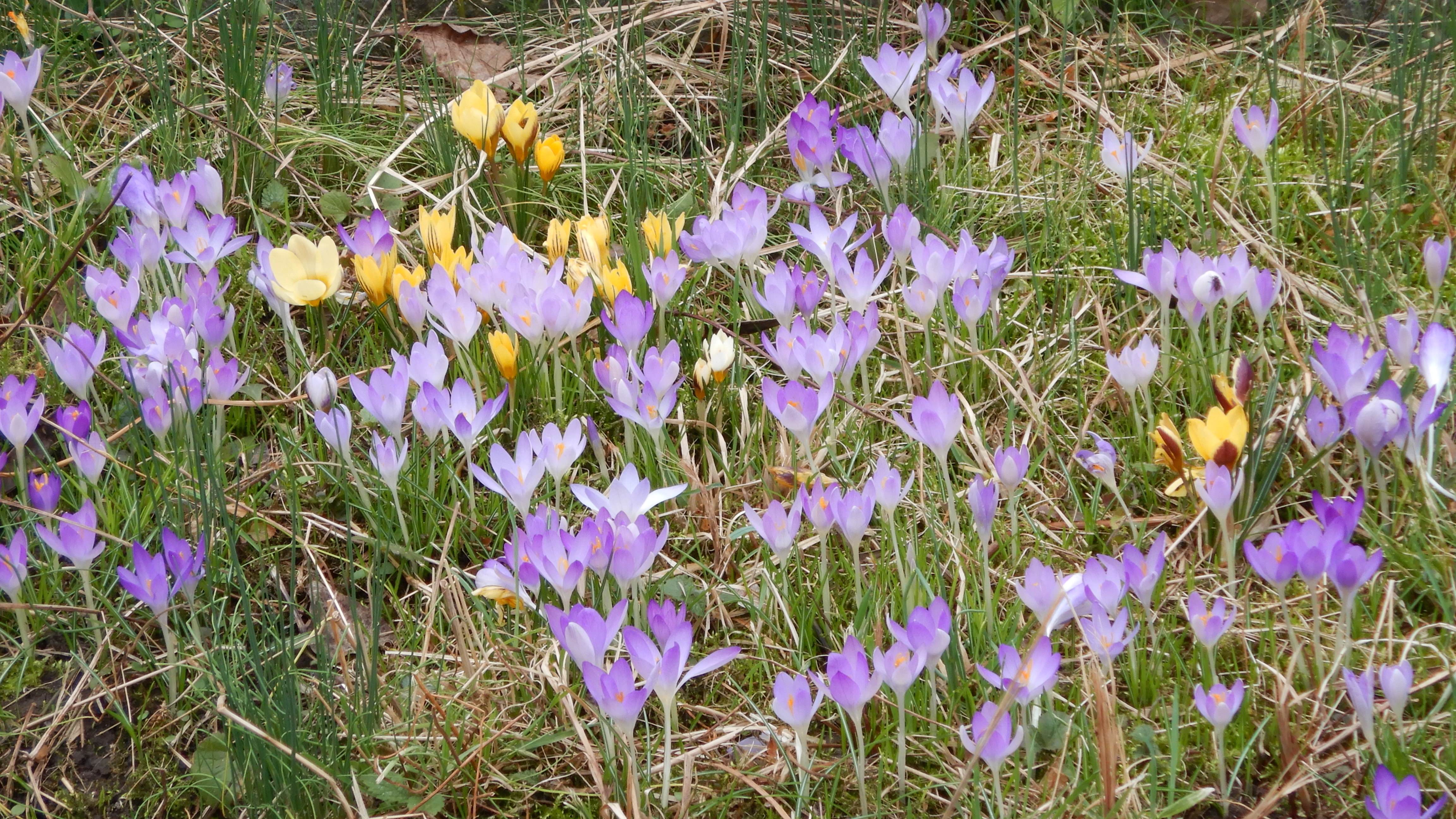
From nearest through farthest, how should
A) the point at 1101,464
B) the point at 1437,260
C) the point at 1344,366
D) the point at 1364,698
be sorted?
1. the point at 1364,698
2. the point at 1344,366
3. the point at 1101,464
4. the point at 1437,260

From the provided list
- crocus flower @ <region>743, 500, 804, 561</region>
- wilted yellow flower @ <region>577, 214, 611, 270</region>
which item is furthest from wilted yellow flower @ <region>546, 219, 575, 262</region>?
crocus flower @ <region>743, 500, 804, 561</region>

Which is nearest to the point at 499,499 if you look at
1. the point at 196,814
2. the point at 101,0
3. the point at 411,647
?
the point at 411,647

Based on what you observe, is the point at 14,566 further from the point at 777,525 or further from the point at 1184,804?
the point at 1184,804

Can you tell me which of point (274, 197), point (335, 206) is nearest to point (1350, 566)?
point (335, 206)

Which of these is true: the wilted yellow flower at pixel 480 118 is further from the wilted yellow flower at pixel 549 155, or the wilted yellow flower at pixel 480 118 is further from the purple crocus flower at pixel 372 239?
the purple crocus flower at pixel 372 239

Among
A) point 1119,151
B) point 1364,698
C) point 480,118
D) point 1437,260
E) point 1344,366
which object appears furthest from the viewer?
point 480,118
